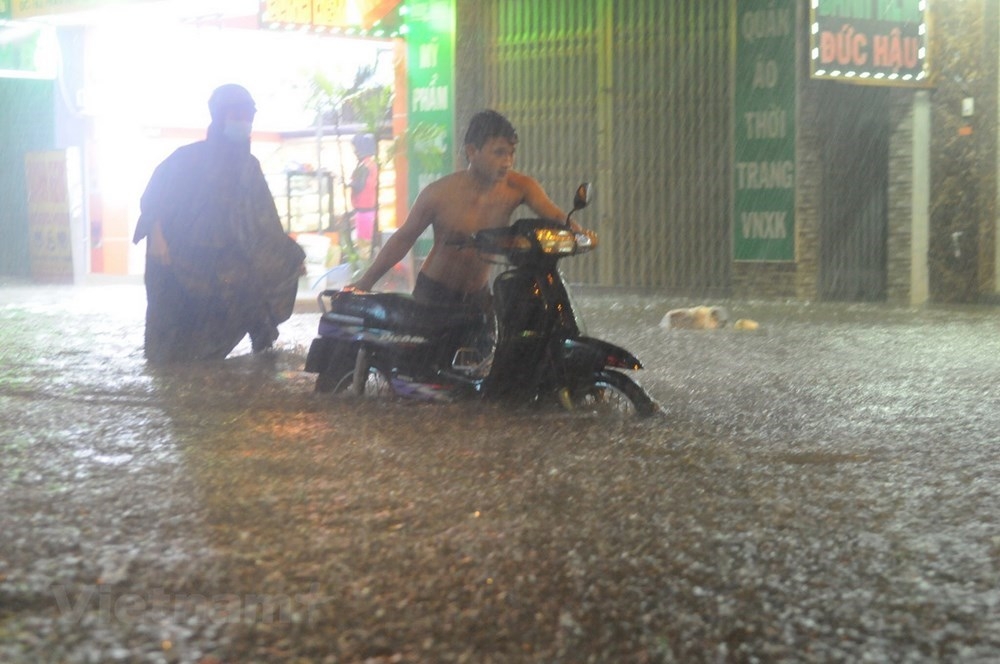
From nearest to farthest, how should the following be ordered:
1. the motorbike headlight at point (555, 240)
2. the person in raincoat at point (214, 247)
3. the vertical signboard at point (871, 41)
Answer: the motorbike headlight at point (555, 240) < the person in raincoat at point (214, 247) < the vertical signboard at point (871, 41)

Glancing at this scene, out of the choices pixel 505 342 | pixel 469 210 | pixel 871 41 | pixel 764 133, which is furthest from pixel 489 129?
pixel 764 133

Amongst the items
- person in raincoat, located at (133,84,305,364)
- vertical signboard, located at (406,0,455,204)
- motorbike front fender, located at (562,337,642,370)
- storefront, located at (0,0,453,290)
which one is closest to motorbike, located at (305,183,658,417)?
motorbike front fender, located at (562,337,642,370)

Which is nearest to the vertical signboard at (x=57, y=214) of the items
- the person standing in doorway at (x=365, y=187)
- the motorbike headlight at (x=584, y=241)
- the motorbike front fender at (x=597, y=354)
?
the person standing in doorway at (x=365, y=187)

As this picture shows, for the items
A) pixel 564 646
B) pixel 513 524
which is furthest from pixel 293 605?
pixel 513 524

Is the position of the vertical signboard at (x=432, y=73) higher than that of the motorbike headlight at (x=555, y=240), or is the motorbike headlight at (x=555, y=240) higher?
the vertical signboard at (x=432, y=73)

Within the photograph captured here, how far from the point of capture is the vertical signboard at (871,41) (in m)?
16.0

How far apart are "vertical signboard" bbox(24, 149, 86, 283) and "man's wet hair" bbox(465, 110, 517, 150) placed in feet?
54.0

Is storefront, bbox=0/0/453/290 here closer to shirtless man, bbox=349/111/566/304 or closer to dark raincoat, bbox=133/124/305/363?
dark raincoat, bbox=133/124/305/363

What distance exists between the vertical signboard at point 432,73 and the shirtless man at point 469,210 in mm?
11243

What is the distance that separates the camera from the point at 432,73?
2012 cm

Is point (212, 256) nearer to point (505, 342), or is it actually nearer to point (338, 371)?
point (338, 371)

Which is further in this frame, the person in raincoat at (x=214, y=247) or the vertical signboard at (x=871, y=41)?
the vertical signboard at (x=871, y=41)

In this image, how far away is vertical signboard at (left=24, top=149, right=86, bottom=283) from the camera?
76.7ft

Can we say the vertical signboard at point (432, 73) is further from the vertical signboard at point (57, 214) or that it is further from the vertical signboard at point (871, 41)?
the vertical signboard at point (57, 214)
